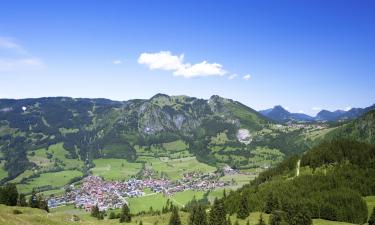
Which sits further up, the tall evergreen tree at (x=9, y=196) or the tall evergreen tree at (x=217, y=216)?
the tall evergreen tree at (x=9, y=196)

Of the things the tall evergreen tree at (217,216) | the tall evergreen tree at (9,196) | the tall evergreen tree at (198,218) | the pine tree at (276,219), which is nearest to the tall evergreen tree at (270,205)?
the pine tree at (276,219)

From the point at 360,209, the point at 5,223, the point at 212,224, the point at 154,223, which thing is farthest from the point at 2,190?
the point at 360,209

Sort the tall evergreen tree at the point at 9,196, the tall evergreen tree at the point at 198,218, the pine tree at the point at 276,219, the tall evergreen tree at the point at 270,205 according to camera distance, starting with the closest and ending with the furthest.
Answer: the pine tree at the point at 276,219
the tall evergreen tree at the point at 198,218
the tall evergreen tree at the point at 9,196
the tall evergreen tree at the point at 270,205

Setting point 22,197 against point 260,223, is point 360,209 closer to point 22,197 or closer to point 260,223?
point 260,223

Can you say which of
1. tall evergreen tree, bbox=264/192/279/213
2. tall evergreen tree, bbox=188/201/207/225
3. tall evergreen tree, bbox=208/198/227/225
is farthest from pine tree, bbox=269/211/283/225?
tall evergreen tree, bbox=188/201/207/225

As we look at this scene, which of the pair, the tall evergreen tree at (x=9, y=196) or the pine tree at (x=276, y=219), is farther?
the tall evergreen tree at (x=9, y=196)

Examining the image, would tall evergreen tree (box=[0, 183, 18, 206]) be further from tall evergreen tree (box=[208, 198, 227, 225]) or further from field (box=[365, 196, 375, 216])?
field (box=[365, 196, 375, 216])

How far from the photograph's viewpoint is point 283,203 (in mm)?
177750

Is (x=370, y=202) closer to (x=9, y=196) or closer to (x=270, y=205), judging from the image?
(x=270, y=205)

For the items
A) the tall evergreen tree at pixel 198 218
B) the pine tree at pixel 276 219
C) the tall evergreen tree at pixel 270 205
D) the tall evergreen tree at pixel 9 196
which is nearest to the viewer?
the pine tree at pixel 276 219

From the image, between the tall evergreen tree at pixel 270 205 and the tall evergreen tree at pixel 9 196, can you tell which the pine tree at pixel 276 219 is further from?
the tall evergreen tree at pixel 9 196

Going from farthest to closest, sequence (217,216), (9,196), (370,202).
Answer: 1. (370,202)
2. (9,196)
3. (217,216)

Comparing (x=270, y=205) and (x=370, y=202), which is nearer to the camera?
(x=270, y=205)

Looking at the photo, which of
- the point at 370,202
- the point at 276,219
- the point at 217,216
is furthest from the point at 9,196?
the point at 370,202
